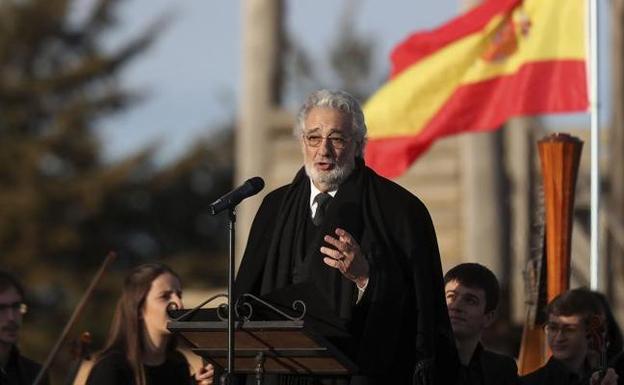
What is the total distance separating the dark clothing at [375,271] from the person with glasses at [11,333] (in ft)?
7.13

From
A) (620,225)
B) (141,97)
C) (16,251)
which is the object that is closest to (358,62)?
(141,97)

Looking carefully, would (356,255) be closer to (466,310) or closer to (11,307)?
(466,310)

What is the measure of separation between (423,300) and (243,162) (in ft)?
33.3

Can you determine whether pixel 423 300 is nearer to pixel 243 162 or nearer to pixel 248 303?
pixel 248 303

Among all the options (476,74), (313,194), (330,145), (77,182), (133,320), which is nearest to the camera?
(330,145)

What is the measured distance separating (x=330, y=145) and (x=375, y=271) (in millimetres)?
581

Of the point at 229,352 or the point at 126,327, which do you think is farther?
the point at 126,327

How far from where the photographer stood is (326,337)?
8.10 metres

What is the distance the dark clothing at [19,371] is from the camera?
35.0 ft

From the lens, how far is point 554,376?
9.75 meters

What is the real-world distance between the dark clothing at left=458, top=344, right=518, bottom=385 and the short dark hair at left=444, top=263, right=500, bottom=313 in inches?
8.6

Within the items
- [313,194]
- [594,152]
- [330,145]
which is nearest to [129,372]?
[313,194]

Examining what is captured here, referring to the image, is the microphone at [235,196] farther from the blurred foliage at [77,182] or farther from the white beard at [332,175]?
the blurred foliage at [77,182]

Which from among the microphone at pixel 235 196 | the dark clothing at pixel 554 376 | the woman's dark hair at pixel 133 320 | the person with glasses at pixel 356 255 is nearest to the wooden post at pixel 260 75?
the woman's dark hair at pixel 133 320
